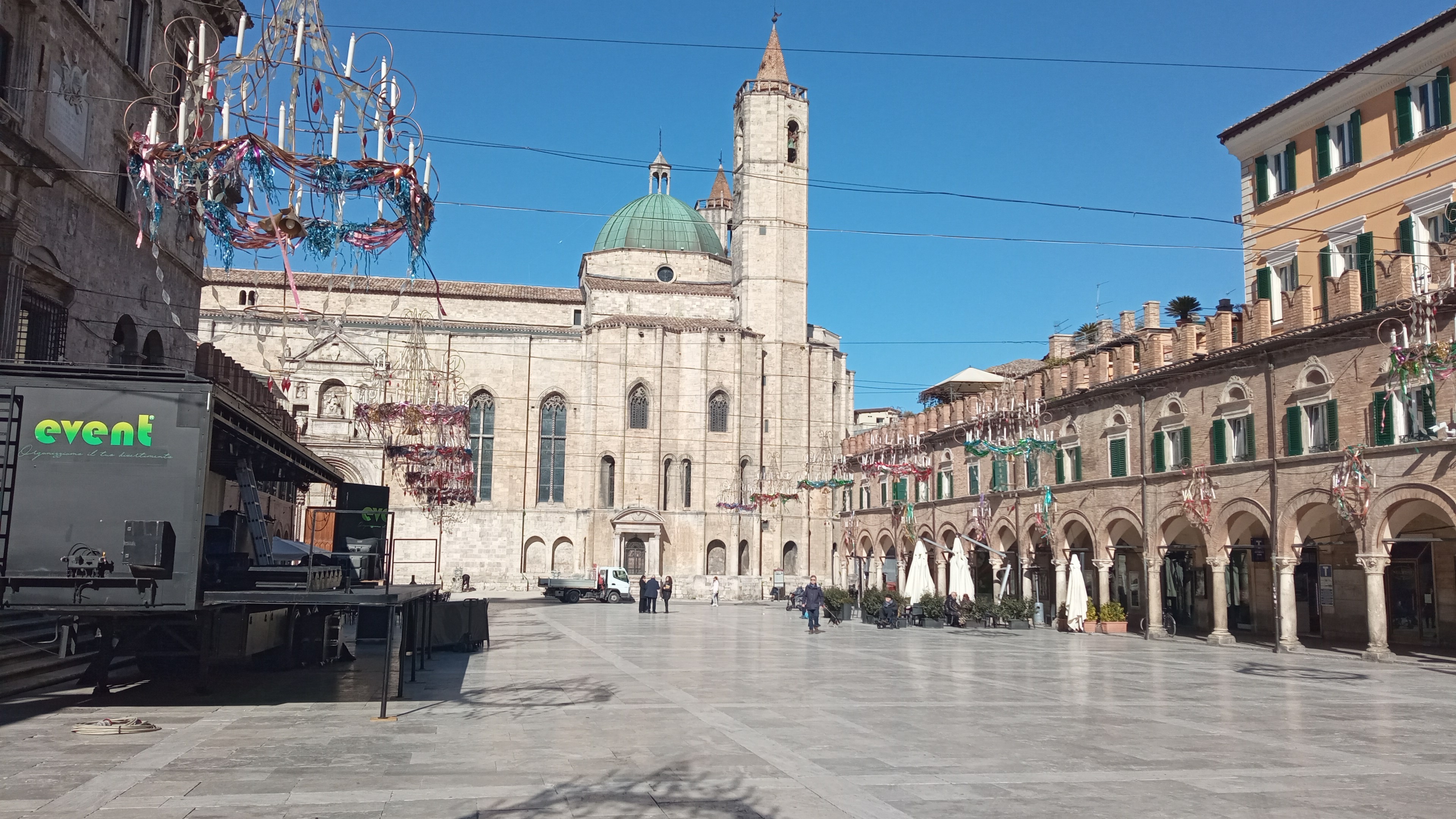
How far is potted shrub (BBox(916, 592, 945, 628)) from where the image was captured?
3228 cm

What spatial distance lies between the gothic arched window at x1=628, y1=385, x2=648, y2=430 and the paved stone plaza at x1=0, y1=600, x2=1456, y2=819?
1648 inches

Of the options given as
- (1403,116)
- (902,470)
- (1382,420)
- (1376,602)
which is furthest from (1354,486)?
(902,470)

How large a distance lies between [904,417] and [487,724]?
3325cm

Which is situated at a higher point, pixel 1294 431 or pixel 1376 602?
pixel 1294 431

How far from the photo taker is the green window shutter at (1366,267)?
2245 cm

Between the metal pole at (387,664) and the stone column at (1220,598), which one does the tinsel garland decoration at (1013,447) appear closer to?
the stone column at (1220,598)

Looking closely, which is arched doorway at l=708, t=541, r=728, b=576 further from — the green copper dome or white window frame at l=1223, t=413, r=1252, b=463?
white window frame at l=1223, t=413, r=1252, b=463

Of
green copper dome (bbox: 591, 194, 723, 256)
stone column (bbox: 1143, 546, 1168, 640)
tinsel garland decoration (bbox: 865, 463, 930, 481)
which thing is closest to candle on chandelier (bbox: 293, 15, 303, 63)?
stone column (bbox: 1143, 546, 1168, 640)

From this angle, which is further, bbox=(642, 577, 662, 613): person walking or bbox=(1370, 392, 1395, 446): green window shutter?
bbox=(642, 577, 662, 613): person walking

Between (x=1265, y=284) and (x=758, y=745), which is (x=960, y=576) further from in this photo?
(x=758, y=745)

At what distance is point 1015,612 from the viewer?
3178 centimetres

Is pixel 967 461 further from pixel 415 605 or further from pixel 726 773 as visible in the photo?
pixel 726 773

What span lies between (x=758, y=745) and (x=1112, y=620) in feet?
71.9

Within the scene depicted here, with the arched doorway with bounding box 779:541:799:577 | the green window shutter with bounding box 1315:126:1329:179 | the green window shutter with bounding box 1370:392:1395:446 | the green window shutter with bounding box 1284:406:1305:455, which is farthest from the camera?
the arched doorway with bounding box 779:541:799:577
